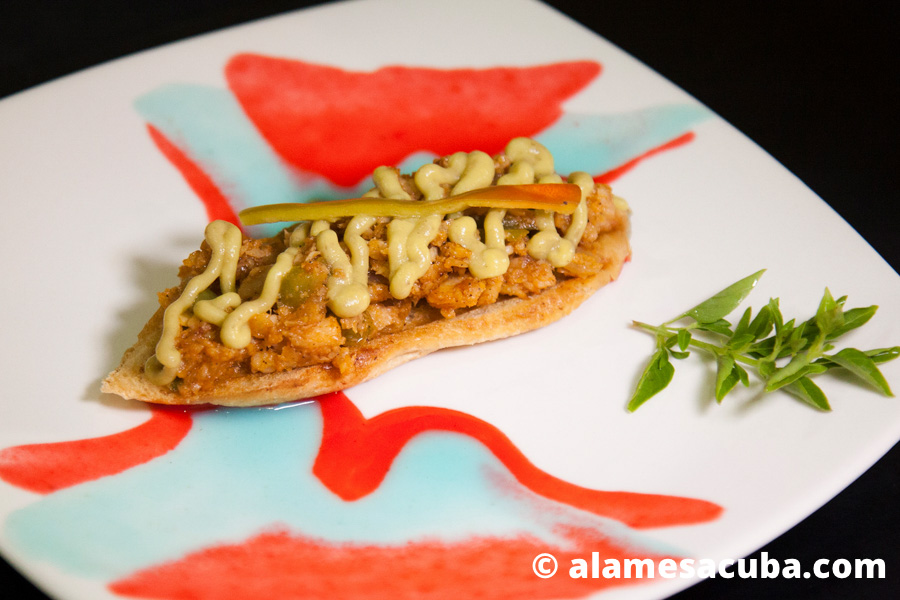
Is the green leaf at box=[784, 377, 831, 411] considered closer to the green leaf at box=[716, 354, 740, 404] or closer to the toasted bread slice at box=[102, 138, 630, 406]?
the green leaf at box=[716, 354, 740, 404]

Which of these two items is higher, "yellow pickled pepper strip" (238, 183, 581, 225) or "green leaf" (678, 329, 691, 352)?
"yellow pickled pepper strip" (238, 183, 581, 225)

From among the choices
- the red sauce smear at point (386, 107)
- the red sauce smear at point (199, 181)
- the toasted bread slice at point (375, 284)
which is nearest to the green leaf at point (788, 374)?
the toasted bread slice at point (375, 284)

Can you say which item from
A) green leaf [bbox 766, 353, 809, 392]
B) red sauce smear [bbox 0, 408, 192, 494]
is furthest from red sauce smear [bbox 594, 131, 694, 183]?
red sauce smear [bbox 0, 408, 192, 494]

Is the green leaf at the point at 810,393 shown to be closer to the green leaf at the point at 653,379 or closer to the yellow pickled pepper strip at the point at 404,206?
the green leaf at the point at 653,379

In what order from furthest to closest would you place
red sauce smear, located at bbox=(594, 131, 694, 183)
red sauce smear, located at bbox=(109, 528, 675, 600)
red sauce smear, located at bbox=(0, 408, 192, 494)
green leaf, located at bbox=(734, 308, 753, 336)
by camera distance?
red sauce smear, located at bbox=(594, 131, 694, 183), green leaf, located at bbox=(734, 308, 753, 336), red sauce smear, located at bbox=(0, 408, 192, 494), red sauce smear, located at bbox=(109, 528, 675, 600)

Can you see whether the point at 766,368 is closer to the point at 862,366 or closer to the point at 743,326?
the point at 743,326

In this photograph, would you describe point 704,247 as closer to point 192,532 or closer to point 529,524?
point 529,524

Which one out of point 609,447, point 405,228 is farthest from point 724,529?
point 405,228
